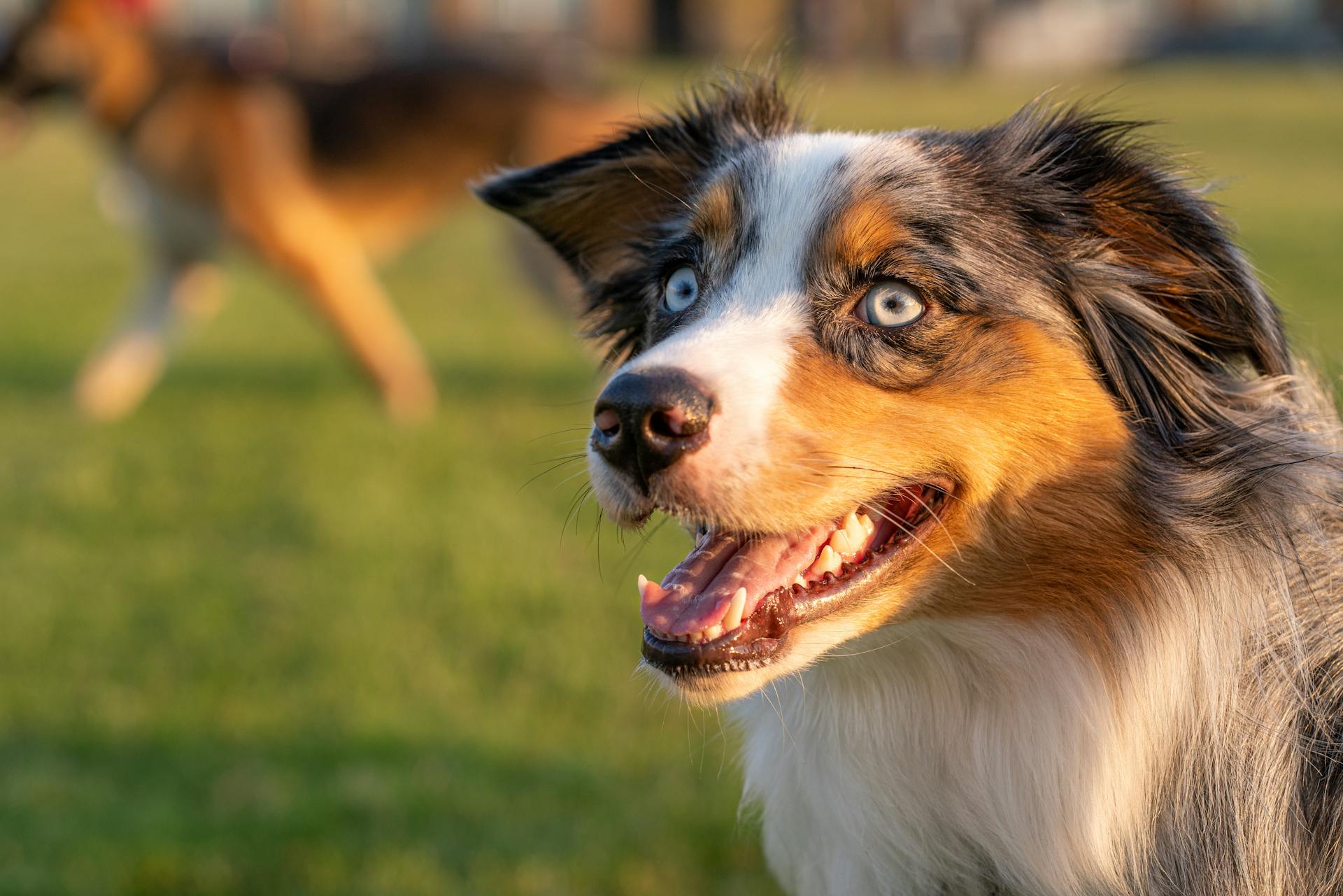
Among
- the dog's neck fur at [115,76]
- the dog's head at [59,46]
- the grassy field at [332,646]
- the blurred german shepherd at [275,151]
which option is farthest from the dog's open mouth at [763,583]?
the dog's head at [59,46]

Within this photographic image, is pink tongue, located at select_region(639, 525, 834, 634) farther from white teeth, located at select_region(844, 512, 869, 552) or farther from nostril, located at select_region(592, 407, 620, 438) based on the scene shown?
nostril, located at select_region(592, 407, 620, 438)

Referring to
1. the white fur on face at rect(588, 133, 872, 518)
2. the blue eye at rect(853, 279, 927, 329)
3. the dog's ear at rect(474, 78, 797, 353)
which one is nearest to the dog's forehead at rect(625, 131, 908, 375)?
the white fur on face at rect(588, 133, 872, 518)

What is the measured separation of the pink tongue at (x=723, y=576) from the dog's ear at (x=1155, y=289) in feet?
2.32

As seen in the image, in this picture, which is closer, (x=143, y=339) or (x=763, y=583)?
(x=763, y=583)

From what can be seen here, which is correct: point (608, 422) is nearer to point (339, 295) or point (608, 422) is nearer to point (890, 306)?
point (890, 306)

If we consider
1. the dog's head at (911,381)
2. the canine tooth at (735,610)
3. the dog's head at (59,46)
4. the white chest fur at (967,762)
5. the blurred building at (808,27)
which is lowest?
the blurred building at (808,27)

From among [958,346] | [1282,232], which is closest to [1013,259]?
[958,346]

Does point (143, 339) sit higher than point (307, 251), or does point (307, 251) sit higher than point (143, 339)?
point (307, 251)

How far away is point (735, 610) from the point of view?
8.26ft

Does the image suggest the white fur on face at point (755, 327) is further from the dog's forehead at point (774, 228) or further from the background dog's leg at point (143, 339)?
the background dog's leg at point (143, 339)

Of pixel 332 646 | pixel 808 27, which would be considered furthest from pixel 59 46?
pixel 808 27

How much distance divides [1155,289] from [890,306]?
557mm

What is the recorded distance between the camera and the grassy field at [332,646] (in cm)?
417

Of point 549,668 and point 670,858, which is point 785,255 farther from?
point 549,668
